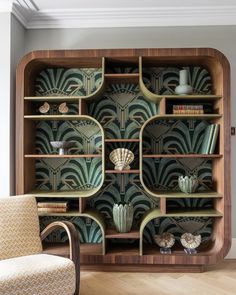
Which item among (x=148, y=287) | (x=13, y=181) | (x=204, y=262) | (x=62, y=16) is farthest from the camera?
(x=62, y=16)

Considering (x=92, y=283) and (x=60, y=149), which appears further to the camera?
(x=60, y=149)

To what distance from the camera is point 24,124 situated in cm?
274

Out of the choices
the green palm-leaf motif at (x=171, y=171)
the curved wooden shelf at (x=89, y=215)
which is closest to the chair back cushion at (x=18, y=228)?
the curved wooden shelf at (x=89, y=215)

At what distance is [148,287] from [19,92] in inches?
80.2

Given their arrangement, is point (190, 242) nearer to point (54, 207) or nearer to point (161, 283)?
point (161, 283)

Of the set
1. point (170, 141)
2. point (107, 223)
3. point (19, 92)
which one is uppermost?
point (19, 92)

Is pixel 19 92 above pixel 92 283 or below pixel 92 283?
above

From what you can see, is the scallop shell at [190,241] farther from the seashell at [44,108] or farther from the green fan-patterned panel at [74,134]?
→ the seashell at [44,108]

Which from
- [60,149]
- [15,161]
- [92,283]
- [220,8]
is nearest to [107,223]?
[92,283]

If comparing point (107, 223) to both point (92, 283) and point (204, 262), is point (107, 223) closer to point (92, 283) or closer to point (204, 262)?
point (92, 283)

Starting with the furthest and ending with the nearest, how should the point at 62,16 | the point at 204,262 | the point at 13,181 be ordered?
the point at 62,16 < the point at 13,181 < the point at 204,262

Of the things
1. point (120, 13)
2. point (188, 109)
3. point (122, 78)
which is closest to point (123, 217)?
point (188, 109)

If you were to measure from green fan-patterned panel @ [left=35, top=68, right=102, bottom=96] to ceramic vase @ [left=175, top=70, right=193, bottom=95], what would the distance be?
82cm

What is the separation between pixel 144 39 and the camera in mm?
3043
